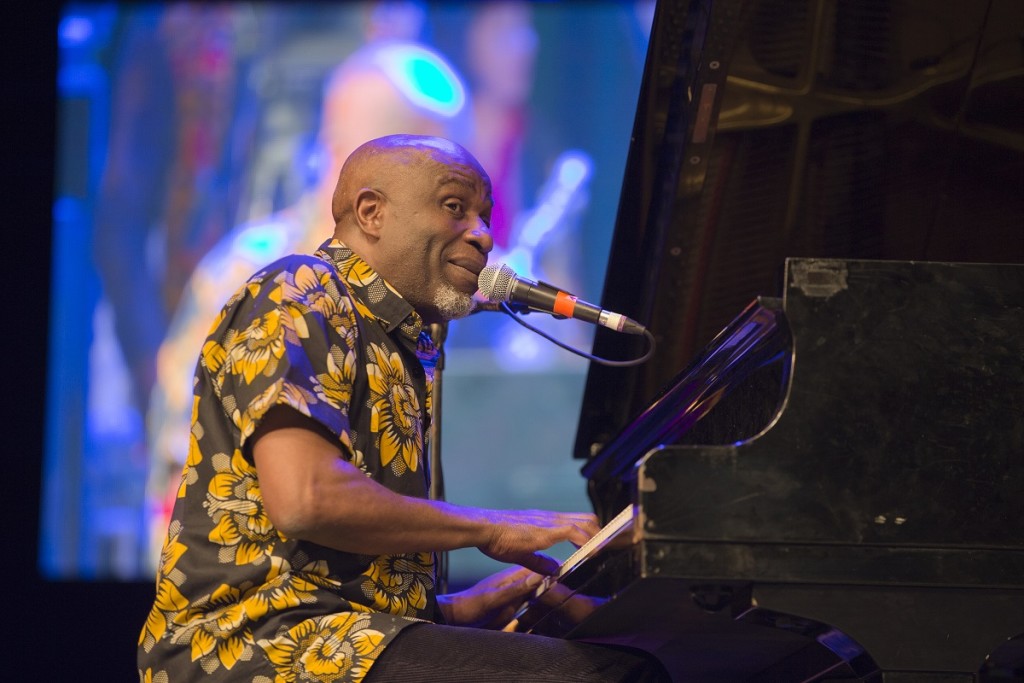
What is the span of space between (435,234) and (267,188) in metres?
2.76

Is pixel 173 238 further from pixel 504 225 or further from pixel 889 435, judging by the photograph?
pixel 889 435

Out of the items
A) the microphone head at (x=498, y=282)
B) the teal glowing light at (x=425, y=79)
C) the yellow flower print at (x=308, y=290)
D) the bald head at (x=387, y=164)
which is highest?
the teal glowing light at (x=425, y=79)

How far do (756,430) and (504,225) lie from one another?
9.60ft

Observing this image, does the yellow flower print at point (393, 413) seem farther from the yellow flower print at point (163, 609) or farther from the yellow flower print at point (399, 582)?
the yellow flower print at point (163, 609)

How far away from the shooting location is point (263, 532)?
2.16 metres

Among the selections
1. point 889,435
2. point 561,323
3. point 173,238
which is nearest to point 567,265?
point 561,323

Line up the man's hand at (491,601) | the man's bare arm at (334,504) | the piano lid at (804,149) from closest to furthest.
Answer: the man's bare arm at (334,504), the man's hand at (491,601), the piano lid at (804,149)

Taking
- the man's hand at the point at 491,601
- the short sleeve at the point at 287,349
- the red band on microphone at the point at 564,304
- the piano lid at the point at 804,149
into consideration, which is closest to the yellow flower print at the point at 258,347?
the short sleeve at the point at 287,349

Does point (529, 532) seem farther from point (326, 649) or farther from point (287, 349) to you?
point (287, 349)

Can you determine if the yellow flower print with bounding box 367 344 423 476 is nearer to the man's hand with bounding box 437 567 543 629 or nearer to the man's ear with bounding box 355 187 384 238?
the man's ear with bounding box 355 187 384 238

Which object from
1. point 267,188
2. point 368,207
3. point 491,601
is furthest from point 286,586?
point 267,188

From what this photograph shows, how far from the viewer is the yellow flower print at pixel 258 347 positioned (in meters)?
2.10

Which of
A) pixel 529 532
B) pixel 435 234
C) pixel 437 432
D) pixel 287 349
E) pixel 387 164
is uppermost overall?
pixel 387 164

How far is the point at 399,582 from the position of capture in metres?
2.31
